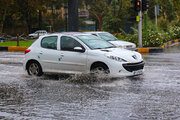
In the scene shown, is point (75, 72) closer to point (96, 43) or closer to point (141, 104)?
point (96, 43)

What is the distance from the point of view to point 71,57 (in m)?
11.0

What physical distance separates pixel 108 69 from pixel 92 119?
4288 millimetres

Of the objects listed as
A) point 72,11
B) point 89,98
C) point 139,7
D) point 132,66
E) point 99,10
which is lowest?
point 89,98

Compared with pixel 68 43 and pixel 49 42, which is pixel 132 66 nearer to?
pixel 68 43

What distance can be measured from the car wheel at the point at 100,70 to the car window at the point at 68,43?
0.89 metres


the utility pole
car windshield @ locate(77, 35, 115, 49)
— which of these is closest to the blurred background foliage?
the utility pole

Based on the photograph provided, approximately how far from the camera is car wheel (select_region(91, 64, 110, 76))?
1038 centimetres

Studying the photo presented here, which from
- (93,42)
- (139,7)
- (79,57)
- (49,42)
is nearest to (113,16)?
(139,7)

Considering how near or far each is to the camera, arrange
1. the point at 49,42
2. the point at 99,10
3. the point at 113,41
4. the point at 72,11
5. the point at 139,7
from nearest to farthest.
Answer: the point at 49,42, the point at 113,41, the point at 139,7, the point at 72,11, the point at 99,10

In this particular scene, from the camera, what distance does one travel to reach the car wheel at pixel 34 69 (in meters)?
11.7

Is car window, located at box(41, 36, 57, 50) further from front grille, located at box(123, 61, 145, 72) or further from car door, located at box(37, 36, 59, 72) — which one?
front grille, located at box(123, 61, 145, 72)

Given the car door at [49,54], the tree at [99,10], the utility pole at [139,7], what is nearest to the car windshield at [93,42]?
the car door at [49,54]

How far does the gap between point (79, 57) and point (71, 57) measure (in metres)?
0.27

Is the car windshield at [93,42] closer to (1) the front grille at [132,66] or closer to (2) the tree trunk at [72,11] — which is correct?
(1) the front grille at [132,66]
